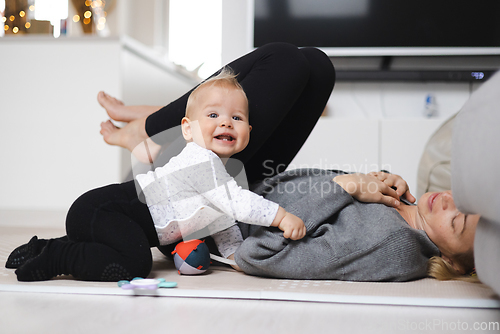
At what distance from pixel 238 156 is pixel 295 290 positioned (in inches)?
13.4

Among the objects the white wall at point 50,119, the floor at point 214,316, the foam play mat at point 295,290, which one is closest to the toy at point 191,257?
the foam play mat at point 295,290

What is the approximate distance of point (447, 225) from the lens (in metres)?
0.85

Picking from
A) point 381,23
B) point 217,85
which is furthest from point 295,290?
point 381,23

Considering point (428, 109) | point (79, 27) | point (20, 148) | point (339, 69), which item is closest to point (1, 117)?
point (20, 148)

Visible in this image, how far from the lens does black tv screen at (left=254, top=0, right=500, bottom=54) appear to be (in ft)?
7.70

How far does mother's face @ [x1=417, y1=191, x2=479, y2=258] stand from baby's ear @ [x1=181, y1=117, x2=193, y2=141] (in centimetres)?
51

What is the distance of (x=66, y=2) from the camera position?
262 cm

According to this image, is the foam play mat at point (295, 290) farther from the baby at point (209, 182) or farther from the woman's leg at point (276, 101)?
the woman's leg at point (276, 101)

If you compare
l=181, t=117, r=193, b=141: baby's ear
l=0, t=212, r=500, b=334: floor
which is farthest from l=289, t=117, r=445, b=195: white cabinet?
l=0, t=212, r=500, b=334: floor

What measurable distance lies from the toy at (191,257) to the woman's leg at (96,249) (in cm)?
7

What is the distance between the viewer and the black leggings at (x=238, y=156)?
2.58ft

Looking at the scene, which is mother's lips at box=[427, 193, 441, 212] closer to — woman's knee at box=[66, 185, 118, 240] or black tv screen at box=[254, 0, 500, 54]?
woman's knee at box=[66, 185, 118, 240]

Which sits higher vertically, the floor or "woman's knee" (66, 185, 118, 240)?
"woman's knee" (66, 185, 118, 240)

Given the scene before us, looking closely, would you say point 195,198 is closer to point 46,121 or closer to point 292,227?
point 292,227
